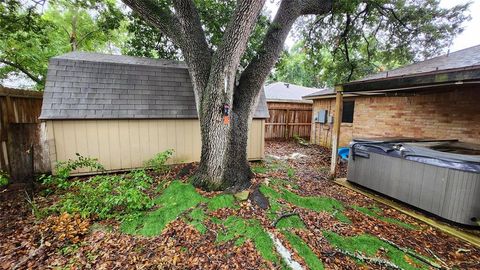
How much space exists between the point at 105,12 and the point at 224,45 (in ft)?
21.0

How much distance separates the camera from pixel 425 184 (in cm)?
399

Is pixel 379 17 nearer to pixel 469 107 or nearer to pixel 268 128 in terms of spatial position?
pixel 469 107

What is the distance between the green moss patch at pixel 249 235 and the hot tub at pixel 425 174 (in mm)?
3356

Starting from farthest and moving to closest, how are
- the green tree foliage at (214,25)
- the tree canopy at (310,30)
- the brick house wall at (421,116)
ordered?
the green tree foliage at (214,25)
the tree canopy at (310,30)
the brick house wall at (421,116)

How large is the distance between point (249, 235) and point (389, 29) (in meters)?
9.33

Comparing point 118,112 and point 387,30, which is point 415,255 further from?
point 387,30

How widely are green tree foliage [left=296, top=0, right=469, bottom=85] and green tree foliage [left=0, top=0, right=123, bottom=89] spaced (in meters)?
6.91

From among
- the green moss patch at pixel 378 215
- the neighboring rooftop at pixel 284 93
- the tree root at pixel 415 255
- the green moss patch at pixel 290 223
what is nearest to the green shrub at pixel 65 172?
the green moss patch at pixel 290 223

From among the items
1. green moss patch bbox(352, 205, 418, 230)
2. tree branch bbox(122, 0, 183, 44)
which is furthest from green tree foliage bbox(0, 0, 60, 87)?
green moss patch bbox(352, 205, 418, 230)

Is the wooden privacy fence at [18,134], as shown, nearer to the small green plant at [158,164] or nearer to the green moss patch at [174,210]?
the small green plant at [158,164]

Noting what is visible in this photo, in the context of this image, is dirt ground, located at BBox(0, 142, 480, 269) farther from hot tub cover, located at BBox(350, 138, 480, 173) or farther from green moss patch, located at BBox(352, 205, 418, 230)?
hot tub cover, located at BBox(350, 138, 480, 173)

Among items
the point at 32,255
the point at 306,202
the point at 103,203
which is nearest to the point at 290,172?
the point at 306,202

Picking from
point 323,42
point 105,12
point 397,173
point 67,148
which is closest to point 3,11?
point 105,12

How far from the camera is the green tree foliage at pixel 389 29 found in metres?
7.13
